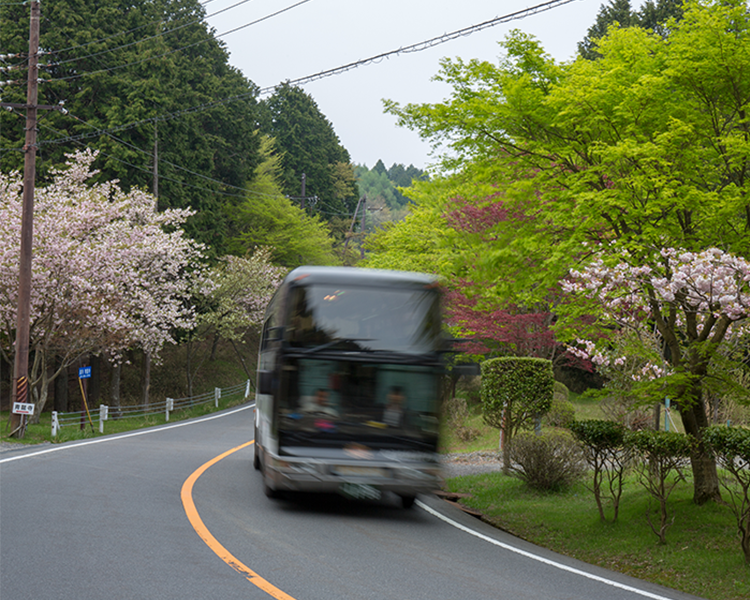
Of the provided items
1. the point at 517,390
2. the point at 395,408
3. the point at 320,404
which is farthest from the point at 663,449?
the point at 517,390

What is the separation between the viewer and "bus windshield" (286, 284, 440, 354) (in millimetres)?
9352

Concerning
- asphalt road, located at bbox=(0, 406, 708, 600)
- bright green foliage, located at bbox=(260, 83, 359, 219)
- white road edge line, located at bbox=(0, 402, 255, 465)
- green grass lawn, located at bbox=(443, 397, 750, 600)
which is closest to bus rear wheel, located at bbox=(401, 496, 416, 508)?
asphalt road, located at bbox=(0, 406, 708, 600)

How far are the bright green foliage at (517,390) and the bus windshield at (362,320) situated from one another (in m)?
6.46

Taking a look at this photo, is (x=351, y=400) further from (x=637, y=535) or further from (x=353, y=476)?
(x=637, y=535)

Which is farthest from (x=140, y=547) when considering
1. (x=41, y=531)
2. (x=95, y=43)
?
(x=95, y=43)

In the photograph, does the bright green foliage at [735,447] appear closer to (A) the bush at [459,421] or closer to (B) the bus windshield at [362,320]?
(B) the bus windshield at [362,320]

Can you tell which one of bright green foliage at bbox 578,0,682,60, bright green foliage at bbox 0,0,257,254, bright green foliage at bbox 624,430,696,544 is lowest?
bright green foliage at bbox 624,430,696,544

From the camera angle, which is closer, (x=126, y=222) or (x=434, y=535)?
(x=434, y=535)

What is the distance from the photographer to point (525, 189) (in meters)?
10.5

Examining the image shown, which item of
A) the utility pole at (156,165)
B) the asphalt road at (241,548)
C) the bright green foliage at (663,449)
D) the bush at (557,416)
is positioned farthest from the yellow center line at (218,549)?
the utility pole at (156,165)

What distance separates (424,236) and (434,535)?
72.4 feet

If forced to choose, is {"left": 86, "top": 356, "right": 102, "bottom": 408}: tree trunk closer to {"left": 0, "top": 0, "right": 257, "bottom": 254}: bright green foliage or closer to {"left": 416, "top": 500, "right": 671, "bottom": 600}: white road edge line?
{"left": 0, "top": 0, "right": 257, "bottom": 254}: bright green foliage

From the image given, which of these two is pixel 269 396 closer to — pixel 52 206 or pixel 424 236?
pixel 52 206

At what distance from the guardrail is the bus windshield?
13469 millimetres
